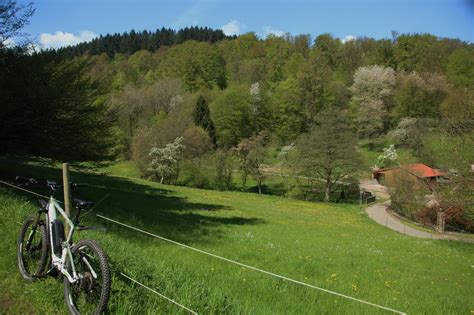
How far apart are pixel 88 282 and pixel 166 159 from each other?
54233mm

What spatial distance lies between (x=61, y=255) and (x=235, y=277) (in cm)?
347

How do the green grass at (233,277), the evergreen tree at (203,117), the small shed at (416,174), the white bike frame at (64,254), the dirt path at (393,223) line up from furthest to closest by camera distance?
the evergreen tree at (203,117) < the dirt path at (393,223) < the small shed at (416,174) < the green grass at (233,277) < the white bike frame at (64,254)

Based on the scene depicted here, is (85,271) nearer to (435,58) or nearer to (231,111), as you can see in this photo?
(231,111)

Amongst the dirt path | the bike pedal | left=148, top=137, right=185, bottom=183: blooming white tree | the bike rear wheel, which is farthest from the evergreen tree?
the bike pedal

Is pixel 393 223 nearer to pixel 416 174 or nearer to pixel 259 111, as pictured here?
pixel 416 174

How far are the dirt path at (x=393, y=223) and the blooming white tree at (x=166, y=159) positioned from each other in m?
27.3

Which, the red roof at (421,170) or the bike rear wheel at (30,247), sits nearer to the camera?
the bike rear wheel at (30,247)

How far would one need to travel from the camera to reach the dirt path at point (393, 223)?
1350 inches

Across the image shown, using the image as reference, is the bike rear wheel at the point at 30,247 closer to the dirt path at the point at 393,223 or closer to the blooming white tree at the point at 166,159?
the dirt path at the point at 393,223

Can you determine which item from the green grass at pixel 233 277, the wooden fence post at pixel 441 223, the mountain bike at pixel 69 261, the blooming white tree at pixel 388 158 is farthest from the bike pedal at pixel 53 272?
the blooming white tree at pixel 388 158

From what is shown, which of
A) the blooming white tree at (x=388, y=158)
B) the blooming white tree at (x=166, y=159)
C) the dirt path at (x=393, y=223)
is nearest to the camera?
the dirt path at (x=393, y=223)

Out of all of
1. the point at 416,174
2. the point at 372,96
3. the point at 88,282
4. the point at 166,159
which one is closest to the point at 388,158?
the point at 372,96

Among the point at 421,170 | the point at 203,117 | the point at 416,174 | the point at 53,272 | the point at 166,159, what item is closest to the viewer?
the point at 53,272

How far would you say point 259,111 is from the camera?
8969 cm
